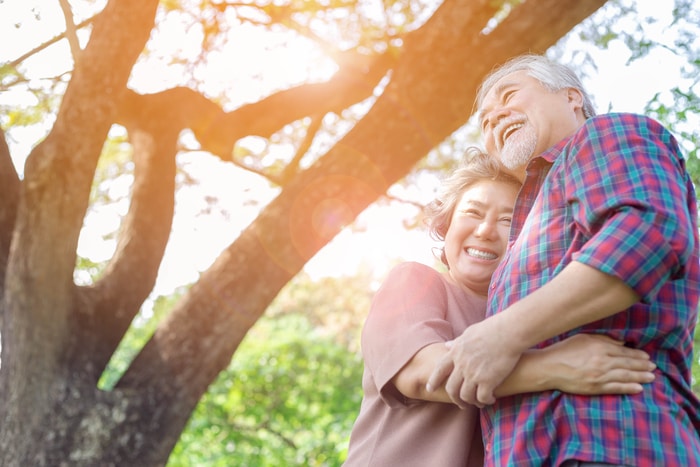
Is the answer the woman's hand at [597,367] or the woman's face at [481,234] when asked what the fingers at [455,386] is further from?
the woman's face at [481,234]

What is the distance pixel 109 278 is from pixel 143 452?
107 cm

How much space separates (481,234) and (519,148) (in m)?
0.27

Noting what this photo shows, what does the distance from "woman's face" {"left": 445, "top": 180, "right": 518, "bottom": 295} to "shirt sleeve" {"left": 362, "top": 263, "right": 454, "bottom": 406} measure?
132 mm

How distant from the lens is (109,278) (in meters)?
4.50

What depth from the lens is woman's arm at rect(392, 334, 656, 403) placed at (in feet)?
4.96

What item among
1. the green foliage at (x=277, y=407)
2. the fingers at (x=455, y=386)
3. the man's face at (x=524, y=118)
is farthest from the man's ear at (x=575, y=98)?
the green foliage at (x=277, y=407)

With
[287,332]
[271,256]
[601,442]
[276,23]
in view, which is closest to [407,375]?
[601,442]

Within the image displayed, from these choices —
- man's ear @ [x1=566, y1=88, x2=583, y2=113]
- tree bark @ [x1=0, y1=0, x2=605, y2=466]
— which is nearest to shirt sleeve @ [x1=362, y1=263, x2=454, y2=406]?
man's ear @ [x1=566, y1=88, x2=583, y2=113]

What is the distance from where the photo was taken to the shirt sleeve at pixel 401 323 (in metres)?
1.79

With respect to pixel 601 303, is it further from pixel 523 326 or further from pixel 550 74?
pixel 550 74

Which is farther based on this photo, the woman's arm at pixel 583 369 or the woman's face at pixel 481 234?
the woman's face at pixel 481 234

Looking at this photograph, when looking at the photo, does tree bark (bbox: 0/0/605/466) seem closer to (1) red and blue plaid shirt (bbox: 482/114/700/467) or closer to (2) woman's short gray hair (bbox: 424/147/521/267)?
(2) woman's short gray hair (bbox: 424/147/521/267)

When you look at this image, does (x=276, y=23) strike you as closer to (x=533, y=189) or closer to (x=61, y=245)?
(x=61, y=245)

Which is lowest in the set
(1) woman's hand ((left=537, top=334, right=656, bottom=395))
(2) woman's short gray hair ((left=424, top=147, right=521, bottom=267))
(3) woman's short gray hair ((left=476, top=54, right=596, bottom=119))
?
(1) woman's hand ((left=537, top=334, right=656, bottom=395))
